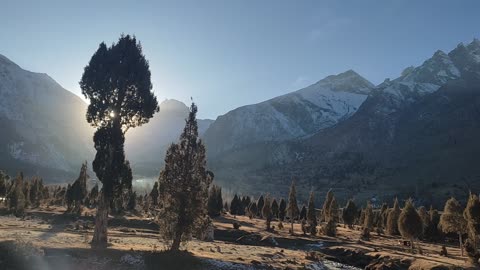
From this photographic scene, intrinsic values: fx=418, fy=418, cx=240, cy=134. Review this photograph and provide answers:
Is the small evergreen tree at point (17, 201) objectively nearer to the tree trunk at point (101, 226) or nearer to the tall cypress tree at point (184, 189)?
the tree trunk at point (101, 226)

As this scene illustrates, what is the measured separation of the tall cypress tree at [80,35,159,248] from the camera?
4100cm

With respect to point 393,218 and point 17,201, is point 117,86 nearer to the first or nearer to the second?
point 17,201

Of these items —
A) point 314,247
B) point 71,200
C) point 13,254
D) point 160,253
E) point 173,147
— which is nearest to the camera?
point 13,254

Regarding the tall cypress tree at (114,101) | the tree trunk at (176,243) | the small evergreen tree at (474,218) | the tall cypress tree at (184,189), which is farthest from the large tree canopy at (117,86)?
the small evergreen tree at (474,218)

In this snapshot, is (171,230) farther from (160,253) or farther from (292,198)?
(292,198)

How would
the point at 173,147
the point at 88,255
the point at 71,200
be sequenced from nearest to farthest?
the point at 88,255 < the point at 173,147 < the point at 71,200

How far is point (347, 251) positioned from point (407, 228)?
1079 centimetres

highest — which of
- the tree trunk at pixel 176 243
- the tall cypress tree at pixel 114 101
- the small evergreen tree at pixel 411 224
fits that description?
the tall cypress tree at pixel 114 101

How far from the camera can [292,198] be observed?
340ft

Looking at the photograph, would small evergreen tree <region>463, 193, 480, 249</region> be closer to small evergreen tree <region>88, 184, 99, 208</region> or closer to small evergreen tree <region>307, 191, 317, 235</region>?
small evergreen tree <region>307, 191, 317, 235</region>

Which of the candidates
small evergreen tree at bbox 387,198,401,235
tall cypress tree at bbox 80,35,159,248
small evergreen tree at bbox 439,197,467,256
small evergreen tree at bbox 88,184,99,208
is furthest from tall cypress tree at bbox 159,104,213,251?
small evergreen tree at bbox 88,184,99,208

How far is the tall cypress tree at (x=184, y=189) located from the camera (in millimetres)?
37188

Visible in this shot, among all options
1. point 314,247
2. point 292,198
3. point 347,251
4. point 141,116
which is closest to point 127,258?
point 141,116

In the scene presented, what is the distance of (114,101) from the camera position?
42312 mm
